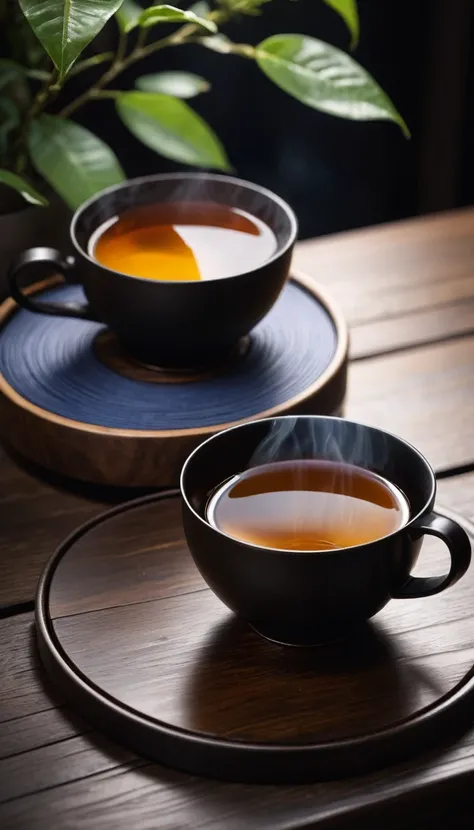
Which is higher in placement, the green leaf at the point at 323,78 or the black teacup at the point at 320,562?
the green leaf at the point at 323,78

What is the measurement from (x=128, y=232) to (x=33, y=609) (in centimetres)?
40

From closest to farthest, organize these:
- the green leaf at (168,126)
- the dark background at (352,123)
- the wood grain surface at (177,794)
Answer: the wood grain surface at (177,794) < the green leaf at (168,126) < the dark background at (352,123)

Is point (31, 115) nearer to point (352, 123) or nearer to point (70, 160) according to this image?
point (70, 160)

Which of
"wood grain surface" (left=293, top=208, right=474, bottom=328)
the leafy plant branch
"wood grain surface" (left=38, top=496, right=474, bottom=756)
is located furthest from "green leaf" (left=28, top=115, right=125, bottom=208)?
"wood grain surface" (left=38, top=496, right=474, bottom=756)

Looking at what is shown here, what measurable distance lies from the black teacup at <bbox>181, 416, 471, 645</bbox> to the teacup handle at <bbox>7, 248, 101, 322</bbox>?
1.01ft

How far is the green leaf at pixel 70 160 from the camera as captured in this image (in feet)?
3.63

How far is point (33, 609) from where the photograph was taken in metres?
0.83

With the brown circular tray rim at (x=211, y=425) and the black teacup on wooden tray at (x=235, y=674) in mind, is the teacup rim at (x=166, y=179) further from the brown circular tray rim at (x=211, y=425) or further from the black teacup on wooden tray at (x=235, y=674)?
the black teacup on wooden tray at (x=235, y=674)

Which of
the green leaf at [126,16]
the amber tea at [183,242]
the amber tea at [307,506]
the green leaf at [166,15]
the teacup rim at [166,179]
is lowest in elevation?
the amber tea at [307,506]

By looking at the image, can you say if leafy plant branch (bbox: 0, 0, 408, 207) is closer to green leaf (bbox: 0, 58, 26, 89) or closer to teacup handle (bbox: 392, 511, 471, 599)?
green leaf (bbox: 0, 58, 26, 89)

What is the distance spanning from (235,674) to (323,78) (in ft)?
2.02

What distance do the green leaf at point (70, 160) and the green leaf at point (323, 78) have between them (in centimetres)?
19

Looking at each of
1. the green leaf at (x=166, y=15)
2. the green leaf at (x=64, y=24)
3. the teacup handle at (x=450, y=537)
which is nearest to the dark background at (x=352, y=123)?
the green leaf at (x=166, y=15)

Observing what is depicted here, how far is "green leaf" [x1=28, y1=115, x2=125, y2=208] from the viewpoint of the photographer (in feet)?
3.63
